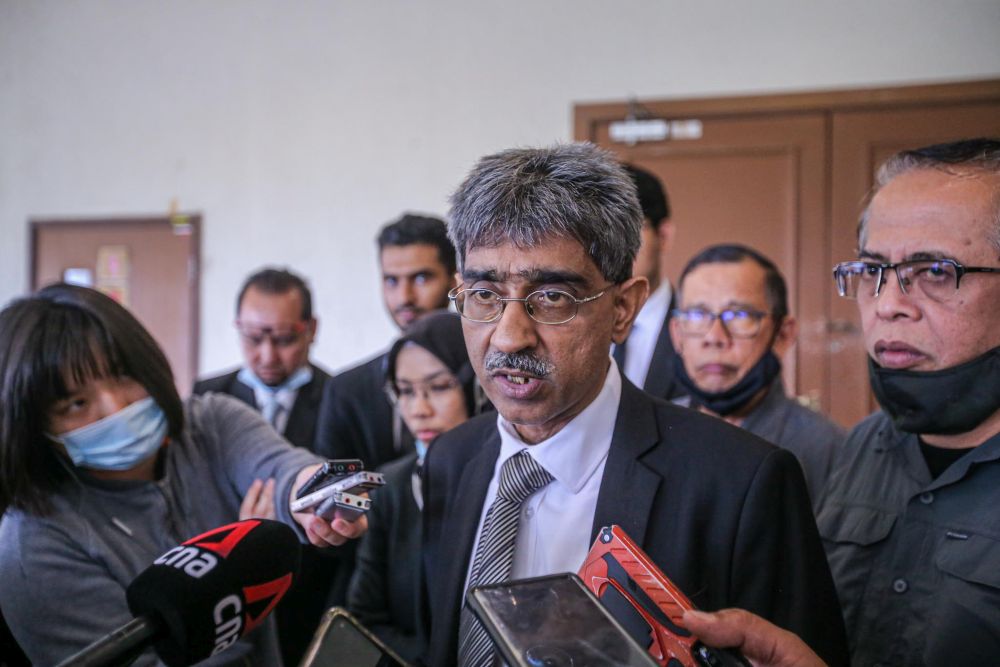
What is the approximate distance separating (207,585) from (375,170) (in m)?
4.09

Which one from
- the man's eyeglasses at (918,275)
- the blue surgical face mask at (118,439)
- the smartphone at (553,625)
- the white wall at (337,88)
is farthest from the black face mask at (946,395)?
the white wall at (337,88)

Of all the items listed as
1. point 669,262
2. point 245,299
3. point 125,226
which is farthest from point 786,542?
point 125,226

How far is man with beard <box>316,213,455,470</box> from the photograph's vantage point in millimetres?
2631

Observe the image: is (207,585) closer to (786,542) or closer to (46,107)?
(786,542)

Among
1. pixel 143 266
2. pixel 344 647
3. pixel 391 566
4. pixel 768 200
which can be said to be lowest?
pixel 391 566

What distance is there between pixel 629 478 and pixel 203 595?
0.66 meters

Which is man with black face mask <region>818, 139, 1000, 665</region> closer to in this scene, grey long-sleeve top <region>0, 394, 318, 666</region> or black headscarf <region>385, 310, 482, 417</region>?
black headscarf <region>385, 310, 482, 417</region>

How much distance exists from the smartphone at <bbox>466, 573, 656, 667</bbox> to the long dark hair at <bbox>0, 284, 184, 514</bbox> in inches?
42.3

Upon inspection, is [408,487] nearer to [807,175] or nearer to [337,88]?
[807,175]

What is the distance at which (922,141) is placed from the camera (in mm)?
4125

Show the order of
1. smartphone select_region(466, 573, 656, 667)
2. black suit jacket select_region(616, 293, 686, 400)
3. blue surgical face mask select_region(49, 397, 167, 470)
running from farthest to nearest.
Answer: black suit jacket select_region(616, 293, 686, 400) → blue surgical face mask select_region(49, 397, 167, 470) → smartphone select_region(466, 573, 656, 667)

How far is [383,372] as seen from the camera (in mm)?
2652

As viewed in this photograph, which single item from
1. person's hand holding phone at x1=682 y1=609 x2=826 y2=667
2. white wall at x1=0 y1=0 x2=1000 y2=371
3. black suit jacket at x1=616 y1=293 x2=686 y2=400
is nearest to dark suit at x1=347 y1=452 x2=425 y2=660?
black suit jacket at x1=616 y1=293 x2=686 y2=400

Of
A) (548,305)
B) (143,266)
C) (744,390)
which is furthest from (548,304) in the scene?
(143,266)
